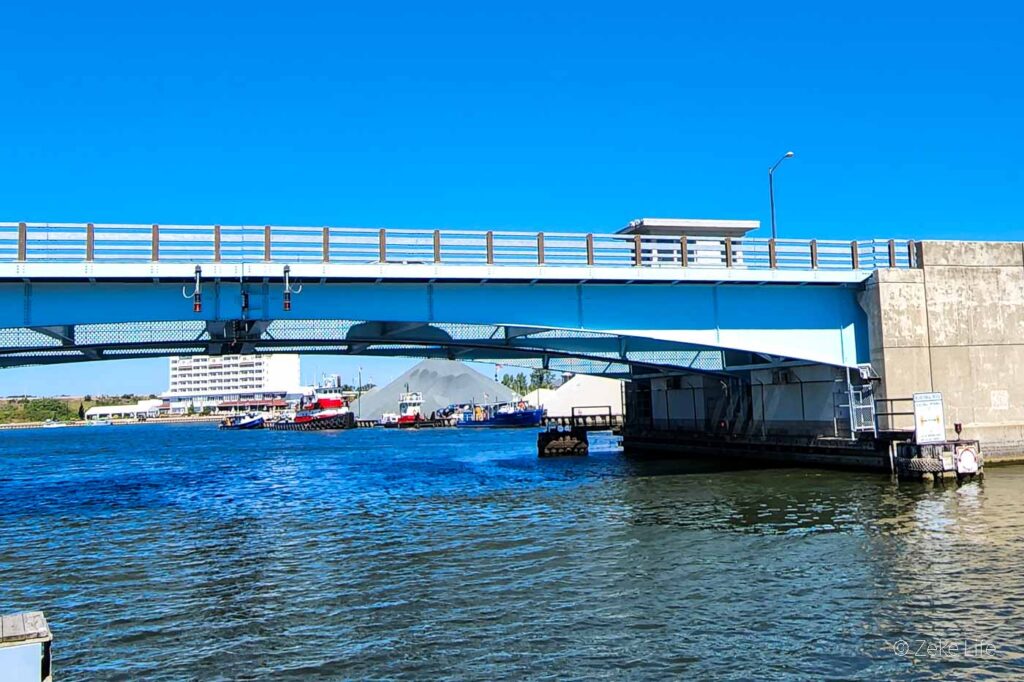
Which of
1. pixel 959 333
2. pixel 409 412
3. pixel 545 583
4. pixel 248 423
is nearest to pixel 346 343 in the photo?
pixel 545 583

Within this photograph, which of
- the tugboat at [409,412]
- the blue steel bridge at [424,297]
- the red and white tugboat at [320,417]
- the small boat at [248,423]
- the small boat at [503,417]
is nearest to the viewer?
the blue steel bridge at [424,297]

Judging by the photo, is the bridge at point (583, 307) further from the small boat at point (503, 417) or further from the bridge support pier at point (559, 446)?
the small boat at point (503, 417)

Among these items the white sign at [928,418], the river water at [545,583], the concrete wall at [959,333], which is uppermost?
the concrete wall at [959,333]

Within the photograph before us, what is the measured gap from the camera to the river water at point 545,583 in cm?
1253

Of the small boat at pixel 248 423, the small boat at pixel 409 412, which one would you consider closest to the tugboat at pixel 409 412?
the small boat at pixel 409 412

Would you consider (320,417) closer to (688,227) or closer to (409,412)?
Result: (409,412)

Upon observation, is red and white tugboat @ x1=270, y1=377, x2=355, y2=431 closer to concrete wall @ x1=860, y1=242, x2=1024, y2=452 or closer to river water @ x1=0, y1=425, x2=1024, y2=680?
river water @ x1=0, y1=425, x2=1024, y2=680

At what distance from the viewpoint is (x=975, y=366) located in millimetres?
36000

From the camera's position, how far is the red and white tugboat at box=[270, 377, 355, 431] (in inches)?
5632

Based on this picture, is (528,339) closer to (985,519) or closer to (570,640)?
(985,519)

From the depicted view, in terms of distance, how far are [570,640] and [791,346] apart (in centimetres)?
2531

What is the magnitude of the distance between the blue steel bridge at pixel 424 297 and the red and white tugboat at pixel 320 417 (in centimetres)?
10533

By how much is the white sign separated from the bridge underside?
20.2 feet

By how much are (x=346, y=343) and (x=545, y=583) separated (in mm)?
20355
